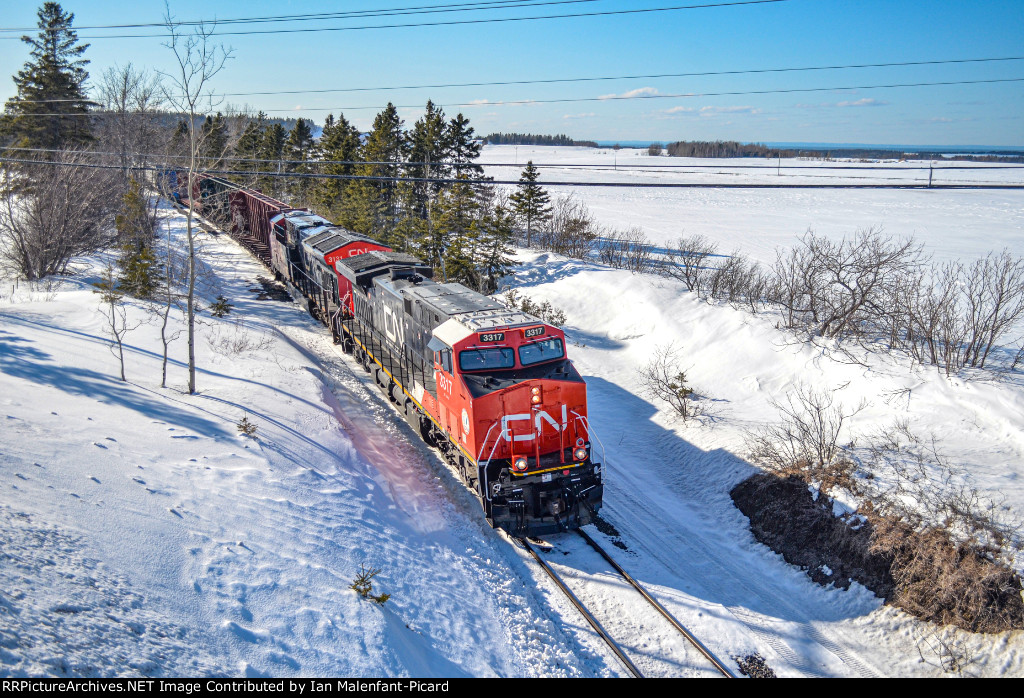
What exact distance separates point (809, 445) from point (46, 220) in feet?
93.7

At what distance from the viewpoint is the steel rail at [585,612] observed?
8.41m

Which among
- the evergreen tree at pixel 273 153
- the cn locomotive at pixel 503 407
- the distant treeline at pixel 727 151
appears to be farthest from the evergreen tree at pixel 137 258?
the distant treeline at pixel 727 151

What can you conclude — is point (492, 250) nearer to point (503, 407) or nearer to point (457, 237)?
point (457, 237)

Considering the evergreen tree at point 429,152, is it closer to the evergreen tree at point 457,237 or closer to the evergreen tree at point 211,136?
the evergreen tree at point 457,237

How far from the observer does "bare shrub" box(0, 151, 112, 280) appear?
22.8m

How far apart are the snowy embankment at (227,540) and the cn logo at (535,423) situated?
91.5 inches

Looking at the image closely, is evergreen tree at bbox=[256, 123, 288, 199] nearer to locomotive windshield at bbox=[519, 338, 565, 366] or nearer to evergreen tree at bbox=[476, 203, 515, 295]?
evergreen tree at bbox=[476, 203, 515, 295]

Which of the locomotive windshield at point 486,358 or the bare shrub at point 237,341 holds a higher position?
the locomotive windshield at point 486,358

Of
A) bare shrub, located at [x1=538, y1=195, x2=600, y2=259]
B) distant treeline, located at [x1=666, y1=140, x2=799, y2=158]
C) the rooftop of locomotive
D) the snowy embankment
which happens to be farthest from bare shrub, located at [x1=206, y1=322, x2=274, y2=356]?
distant treeline, located at [x1=666, y1=140, x2=799, y2=158]

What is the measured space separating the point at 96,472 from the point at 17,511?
4.65ft

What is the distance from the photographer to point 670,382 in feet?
63.1

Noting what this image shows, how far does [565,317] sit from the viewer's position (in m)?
26.6

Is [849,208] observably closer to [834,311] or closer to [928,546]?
[834,311]

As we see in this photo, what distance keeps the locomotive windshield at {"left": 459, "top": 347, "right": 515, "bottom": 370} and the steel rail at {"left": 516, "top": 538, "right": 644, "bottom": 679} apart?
3.54 meters
